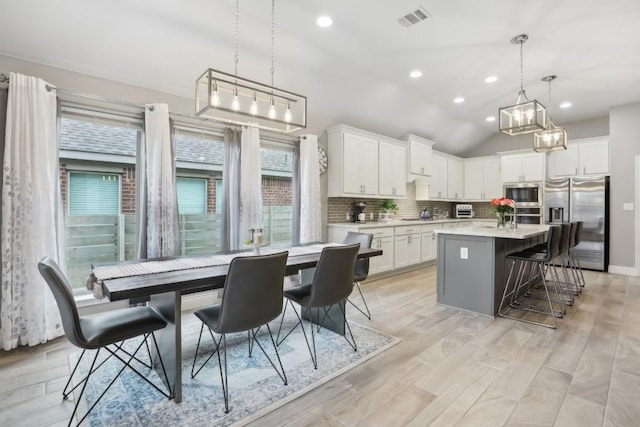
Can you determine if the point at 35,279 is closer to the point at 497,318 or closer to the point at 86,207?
the point at 86,207

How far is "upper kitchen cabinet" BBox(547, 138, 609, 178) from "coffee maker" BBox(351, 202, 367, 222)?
A: 3927mm

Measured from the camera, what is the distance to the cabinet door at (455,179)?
24.3 feet

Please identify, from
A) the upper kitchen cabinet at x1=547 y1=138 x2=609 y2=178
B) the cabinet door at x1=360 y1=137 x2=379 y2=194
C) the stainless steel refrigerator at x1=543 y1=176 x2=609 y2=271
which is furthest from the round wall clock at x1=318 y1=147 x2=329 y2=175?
the upper kitchen cabinet at x1=547 y1=138 x2=609 y2=178

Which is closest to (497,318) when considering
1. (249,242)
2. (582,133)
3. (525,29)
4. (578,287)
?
(578,287)

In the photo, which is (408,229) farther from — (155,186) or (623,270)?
(155,186)

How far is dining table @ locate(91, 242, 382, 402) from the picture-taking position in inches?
71.8

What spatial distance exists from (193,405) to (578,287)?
5.11 metres

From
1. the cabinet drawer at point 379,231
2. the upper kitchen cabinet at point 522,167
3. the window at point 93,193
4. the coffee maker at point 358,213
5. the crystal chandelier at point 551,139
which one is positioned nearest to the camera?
the window at point 93,193

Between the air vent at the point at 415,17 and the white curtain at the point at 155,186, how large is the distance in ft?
8.30

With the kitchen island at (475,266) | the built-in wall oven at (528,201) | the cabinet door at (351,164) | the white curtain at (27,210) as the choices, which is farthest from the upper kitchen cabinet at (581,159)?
the white curtain at (27,210)

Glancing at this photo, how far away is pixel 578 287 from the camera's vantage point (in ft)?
14.9

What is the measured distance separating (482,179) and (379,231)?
3917 millimetres

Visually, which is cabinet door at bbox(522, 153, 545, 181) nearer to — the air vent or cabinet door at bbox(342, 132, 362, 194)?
cabinet door at bbox(342, 132, 362, 194)

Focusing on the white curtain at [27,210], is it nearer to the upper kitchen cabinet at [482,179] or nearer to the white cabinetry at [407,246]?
the white cabinetry at [407,246]
